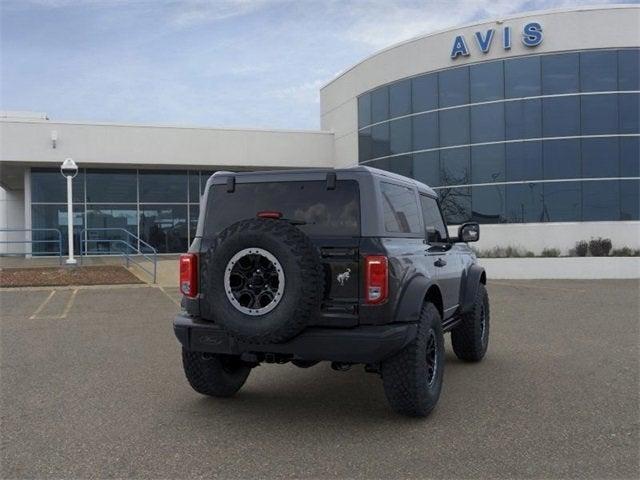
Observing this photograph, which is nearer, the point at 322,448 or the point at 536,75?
the point at 322,448

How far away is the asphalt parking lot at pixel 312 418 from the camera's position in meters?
4.05

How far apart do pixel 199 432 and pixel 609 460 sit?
287cm

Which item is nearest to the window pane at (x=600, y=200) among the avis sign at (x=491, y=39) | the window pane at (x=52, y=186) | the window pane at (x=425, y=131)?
the avis sign at (x=491, y=39)

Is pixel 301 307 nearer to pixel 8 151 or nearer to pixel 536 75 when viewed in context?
pixel 536 75

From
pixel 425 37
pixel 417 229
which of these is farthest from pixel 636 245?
pixel 417 229

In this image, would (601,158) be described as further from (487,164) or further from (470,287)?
(470,287)

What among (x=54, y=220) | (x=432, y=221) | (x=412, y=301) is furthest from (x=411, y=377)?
(x=54, y=220)

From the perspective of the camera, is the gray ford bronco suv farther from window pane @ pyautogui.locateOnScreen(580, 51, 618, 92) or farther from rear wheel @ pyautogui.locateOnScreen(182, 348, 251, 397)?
window pane @ pyautogui.locateOnScreen(580, 51, 618, 92)

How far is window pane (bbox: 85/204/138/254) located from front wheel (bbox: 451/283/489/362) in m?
19.4

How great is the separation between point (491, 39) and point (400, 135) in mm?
4855

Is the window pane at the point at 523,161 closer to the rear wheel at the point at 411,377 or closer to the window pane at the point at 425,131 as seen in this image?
the window pane at the point at 425,131

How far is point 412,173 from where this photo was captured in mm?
24266

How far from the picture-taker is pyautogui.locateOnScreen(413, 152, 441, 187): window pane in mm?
23453

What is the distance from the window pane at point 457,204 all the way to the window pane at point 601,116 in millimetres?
4441
